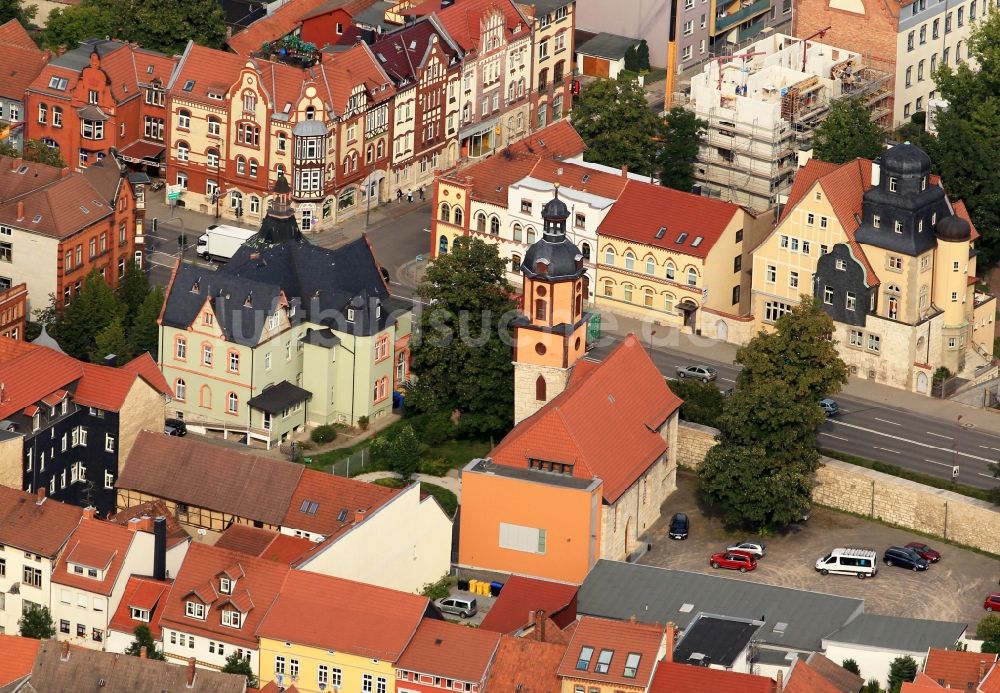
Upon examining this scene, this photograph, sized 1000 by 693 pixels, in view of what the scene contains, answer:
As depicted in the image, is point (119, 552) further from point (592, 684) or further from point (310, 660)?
point (592, 684)

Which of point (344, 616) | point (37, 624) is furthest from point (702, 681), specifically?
point (37, 624)

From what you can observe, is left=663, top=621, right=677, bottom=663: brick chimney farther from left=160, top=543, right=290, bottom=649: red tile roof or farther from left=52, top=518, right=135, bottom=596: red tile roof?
left=52, top=518, right=135, bottom=596: red tile roof

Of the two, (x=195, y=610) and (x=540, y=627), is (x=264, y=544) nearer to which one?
(x=195, y=610)

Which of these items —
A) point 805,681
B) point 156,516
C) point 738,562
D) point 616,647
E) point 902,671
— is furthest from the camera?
point 738,562

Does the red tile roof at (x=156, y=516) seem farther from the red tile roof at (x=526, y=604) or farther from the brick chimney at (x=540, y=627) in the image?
the brick chimney at (x=540, y=627)

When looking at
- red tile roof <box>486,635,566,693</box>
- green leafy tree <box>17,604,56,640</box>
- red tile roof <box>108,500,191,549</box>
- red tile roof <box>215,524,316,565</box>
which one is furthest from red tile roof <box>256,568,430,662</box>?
green leafy tree <box>17,604,56,640</box>

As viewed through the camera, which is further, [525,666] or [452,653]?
[452,653]

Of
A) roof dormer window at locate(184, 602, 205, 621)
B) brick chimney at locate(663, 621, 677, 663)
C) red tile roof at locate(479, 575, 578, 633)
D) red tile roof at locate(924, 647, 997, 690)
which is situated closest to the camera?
red tile roof at locate(924, 647, 997, 690)
